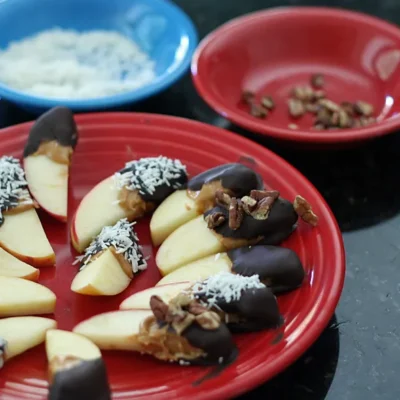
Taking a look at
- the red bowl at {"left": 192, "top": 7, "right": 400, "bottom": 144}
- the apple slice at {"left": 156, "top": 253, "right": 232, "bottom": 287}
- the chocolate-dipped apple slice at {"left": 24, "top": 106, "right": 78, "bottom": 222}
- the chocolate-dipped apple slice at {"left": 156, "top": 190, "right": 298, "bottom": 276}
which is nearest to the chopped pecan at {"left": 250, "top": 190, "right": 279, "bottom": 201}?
the chocolate-dipped apple slice at {"left": 156, "top": 190, "right": 298, "bottom": 276}

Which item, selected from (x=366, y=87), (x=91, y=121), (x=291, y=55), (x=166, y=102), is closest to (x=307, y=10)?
(x=291, y=55)

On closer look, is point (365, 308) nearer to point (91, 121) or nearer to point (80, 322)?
point (80, 322)

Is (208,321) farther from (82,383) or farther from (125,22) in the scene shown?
(125,22)

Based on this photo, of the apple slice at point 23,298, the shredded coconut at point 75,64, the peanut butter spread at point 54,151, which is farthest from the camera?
the shredded coconut at point 75,64

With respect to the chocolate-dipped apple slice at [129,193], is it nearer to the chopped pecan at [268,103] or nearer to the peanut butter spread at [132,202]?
the peanut butter spread at [132,202]

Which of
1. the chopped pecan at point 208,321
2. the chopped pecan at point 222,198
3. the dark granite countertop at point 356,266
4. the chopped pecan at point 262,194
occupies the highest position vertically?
the chopped pecan at point 262,194

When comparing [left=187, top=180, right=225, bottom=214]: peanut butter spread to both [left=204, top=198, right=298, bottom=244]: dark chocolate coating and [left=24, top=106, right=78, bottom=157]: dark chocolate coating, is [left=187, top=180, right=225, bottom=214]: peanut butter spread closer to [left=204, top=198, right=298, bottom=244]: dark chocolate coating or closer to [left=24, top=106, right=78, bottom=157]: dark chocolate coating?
[left=204, top=198, right=298, bottom=244]: dark chocolate coating

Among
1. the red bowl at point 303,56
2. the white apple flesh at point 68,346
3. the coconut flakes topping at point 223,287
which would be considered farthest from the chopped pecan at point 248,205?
the red bowl at point 303,56

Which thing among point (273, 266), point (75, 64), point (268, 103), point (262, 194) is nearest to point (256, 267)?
point (273, 266)
